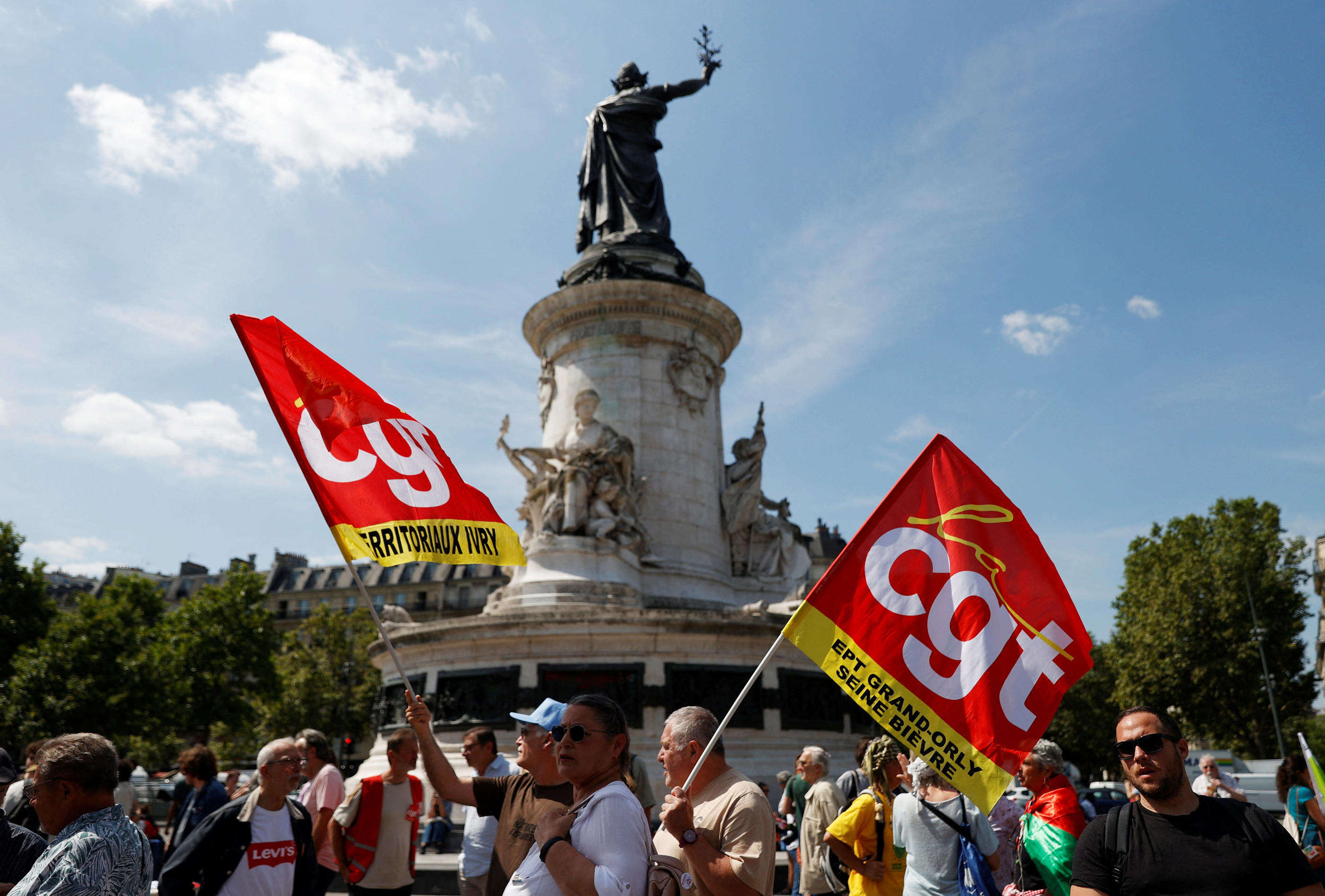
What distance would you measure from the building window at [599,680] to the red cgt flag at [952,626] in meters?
9.81

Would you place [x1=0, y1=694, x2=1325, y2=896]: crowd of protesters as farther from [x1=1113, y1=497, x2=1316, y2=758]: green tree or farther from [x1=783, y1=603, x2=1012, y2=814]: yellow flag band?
[x1=1113, y1=497, x2=1316, y2=758]: green tree

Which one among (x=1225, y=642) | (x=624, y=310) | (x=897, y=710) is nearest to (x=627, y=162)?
(x=624, y=310)

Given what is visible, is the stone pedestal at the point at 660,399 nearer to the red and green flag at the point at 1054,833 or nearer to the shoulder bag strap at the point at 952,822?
the shoulder bag strap at the point at 952,822

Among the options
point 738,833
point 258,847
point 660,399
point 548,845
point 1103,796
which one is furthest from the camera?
point 1103,796

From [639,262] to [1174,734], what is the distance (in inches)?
671

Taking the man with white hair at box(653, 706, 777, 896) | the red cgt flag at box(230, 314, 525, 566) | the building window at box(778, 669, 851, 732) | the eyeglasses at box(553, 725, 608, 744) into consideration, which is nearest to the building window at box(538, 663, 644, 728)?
the building window at box(778, 669, 851, 732)

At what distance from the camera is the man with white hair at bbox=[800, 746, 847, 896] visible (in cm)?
659

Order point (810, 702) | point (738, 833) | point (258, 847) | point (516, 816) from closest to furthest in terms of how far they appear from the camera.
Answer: point (738, 833), point (516, 816), point (258, 847), point (810, 702)

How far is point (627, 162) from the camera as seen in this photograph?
2111 centimetres

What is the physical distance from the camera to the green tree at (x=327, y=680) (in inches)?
1895

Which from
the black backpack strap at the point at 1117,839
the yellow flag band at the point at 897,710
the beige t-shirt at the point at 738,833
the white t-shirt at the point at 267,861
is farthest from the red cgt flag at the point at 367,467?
the black backpack strap at the point at 1117,839

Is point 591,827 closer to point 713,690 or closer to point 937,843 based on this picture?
point 937,843

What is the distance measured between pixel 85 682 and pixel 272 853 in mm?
33817

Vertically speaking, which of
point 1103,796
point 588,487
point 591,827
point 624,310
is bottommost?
point 1103,796
